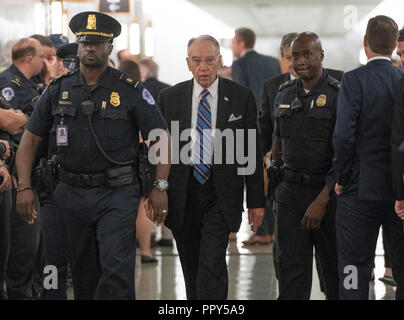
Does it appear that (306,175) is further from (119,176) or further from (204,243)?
(119,176)

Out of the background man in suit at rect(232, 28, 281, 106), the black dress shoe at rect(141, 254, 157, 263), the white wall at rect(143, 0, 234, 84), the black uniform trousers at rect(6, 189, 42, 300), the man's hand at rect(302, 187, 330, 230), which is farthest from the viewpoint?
the white wall at rect(143, 0, 234, 84)

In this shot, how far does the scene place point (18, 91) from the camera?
570cm

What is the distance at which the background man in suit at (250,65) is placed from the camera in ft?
28.8

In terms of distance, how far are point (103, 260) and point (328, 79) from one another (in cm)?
166

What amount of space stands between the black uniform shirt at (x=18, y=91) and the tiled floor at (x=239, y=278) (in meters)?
1.48

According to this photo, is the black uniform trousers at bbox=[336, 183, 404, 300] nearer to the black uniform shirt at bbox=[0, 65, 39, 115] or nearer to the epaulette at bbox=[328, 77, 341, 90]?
the epaulette at bbox=[328, 77, 341, 90]

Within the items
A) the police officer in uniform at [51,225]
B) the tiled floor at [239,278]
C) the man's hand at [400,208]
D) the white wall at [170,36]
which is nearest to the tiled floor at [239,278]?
the tiled floor at [239,278]

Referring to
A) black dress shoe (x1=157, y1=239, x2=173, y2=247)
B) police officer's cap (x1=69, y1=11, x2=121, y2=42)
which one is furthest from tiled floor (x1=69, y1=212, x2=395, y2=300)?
police officer's cap (x1=69, y1=11, x2=121, y2=42)

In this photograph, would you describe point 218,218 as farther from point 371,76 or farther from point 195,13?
point 195,13

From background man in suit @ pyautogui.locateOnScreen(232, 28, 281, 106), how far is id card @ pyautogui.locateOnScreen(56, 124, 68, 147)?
4646mm

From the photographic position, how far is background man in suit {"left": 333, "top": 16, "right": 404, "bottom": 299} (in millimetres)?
4328

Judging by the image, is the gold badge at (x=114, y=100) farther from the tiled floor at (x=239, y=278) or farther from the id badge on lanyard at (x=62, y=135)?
the tiled floor at (x=239, y=278)

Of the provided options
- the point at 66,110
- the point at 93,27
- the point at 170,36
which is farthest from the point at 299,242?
the point at 170,36
